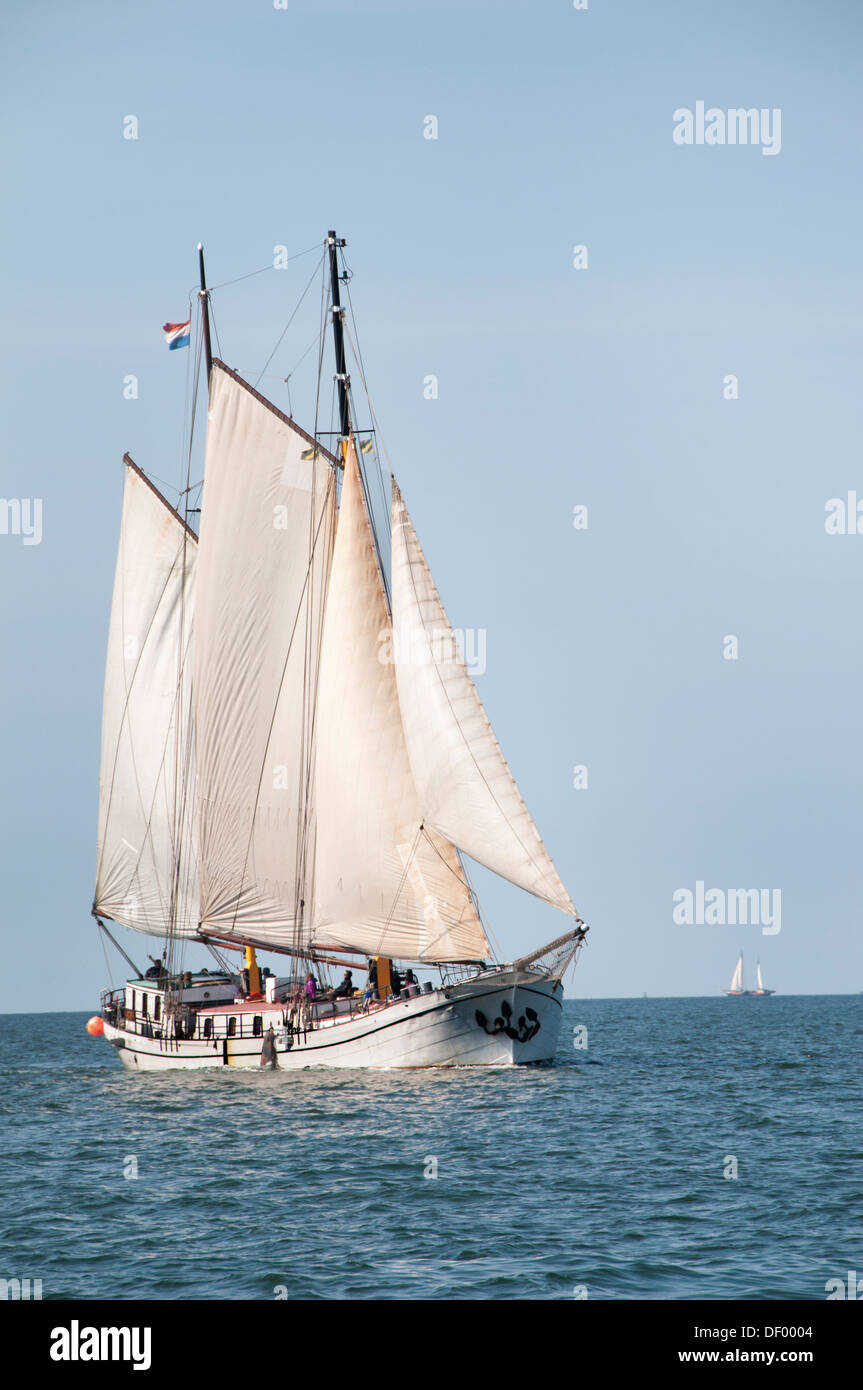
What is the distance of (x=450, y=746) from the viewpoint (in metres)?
47.5

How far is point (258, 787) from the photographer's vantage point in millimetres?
55500

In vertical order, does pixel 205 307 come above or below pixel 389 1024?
above

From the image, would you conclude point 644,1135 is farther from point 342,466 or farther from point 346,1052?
point 342,466

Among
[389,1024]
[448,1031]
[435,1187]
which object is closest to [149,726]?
[389,1024]

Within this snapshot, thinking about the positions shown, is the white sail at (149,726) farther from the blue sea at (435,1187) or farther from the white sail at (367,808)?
the blue sea at (435,1187)

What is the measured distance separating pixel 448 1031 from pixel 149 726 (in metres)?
23.2

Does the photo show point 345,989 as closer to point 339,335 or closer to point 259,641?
point 259,641

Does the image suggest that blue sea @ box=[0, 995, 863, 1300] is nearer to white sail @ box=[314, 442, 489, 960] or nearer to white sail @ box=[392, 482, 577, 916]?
white sail @ box=[314, 442, 489, 960]

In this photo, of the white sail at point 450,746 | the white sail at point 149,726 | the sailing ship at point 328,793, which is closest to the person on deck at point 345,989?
the sailing ship at point 328,793

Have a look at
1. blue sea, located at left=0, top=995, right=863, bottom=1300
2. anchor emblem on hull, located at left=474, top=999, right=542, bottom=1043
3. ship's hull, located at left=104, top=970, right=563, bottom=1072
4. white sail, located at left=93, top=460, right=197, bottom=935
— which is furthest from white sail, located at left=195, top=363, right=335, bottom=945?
anchor emblem on hull, located at left=474, top=999, right=542, bottom=1043

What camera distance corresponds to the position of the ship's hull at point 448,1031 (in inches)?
1900

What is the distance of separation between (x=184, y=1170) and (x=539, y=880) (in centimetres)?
1588
